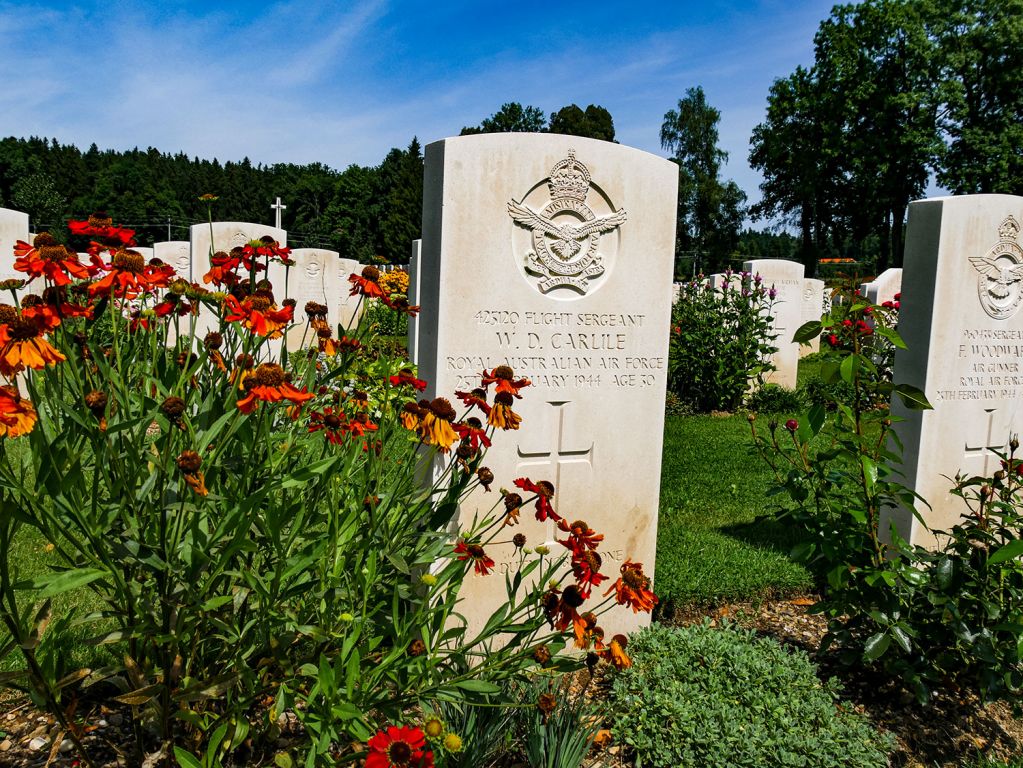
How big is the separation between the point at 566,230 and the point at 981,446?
283 cm

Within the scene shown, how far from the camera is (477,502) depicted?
119 inches

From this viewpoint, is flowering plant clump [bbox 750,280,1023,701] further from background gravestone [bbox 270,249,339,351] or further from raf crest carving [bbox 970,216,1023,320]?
background gravestone [bbox 270,249,339,351]

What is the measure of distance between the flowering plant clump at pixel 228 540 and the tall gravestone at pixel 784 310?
957cm

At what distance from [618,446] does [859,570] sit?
106 cm

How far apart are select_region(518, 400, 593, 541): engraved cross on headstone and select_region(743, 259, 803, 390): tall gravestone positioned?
821 cm

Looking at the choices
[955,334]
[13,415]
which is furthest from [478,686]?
[955,334]

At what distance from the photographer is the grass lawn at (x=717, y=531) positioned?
12.4ft

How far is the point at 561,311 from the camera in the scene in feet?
10.1

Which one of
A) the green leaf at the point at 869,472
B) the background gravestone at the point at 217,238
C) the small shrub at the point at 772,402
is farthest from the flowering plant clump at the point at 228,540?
the small shrub at the point at 772,402

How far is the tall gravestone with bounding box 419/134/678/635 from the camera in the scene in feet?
9.45

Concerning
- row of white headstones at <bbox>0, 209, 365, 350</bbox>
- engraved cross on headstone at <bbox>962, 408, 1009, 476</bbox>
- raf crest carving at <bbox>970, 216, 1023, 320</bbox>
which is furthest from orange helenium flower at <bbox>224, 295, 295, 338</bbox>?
row of white headstones at <bbox>0, 209, 365, 350</bbox>

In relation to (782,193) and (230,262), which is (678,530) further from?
(782,193)

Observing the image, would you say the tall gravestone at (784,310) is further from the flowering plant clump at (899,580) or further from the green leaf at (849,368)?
the green leaf at (849,368)

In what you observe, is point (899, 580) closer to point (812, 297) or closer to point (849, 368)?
point (849, 368)
